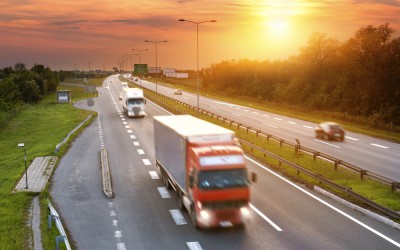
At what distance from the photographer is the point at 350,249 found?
1484cm

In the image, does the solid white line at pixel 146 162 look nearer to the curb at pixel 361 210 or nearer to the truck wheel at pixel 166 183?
the truck wheel at pixel 166 183

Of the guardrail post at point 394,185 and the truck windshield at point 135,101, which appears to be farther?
the truck windshield at point 135,101

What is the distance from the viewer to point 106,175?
25344 millimetres

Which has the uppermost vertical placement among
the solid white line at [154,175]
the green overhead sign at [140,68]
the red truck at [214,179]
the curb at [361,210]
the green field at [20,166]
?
the green overhead sign at [140,68]

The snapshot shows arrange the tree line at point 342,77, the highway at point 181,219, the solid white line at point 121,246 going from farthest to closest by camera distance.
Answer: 1. the tree line at point 342,77
2. the highway at point 181,219
3. the solid white line at point 121,246

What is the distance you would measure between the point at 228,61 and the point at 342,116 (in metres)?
89.4

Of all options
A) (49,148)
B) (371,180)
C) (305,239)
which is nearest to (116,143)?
(49,148)

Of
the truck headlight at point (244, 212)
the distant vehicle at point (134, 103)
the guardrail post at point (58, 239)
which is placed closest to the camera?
the guardrail post at point (58, 239)

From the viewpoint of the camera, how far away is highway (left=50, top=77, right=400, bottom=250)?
1565 cm

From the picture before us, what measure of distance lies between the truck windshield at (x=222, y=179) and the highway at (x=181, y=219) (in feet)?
5.98


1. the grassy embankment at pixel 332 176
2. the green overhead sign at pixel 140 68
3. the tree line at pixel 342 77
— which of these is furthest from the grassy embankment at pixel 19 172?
the green overhead sign at pixel 140 68

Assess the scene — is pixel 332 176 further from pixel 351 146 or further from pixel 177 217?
pixel 351 146

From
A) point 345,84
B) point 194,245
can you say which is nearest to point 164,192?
point 194,245

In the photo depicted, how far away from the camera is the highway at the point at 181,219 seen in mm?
15648
